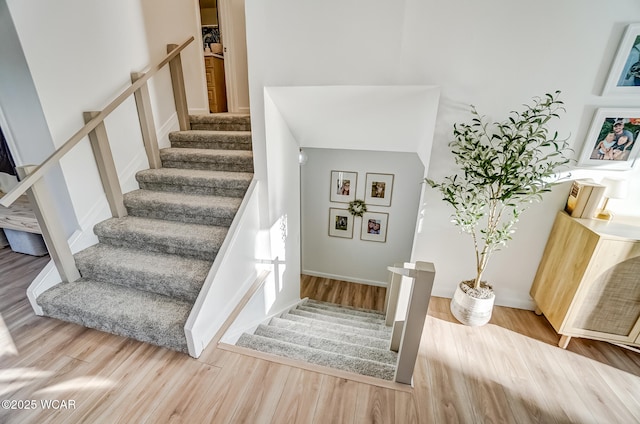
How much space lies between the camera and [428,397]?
1605mm

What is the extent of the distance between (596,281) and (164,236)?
124 inches

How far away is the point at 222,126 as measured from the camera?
324 centimetres

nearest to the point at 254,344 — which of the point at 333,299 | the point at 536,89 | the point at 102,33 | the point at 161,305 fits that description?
the point at 161,305

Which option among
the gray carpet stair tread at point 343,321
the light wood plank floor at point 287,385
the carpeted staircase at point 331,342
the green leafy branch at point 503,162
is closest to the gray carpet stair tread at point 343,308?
the carpeted staircase at point 331,342

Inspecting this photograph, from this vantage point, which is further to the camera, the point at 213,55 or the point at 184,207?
the point at 213,55

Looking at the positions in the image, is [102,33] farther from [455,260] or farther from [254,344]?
[455,260]

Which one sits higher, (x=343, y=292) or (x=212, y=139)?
(x=212, y=139)

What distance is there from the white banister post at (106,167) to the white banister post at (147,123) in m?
0.44

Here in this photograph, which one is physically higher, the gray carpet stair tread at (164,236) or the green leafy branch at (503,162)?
the green leafy branch at (503,162)

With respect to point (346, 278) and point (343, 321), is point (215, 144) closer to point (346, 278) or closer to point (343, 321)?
point (343, 321)

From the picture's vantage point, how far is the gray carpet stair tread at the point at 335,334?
2.32 meters

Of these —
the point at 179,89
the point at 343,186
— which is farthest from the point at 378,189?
the point at 179,89

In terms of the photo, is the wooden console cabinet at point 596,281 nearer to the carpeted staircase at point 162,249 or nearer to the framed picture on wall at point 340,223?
the carpeted staircase at point 162,249

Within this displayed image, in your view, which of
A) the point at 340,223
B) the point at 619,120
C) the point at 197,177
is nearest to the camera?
the point at 619,120
